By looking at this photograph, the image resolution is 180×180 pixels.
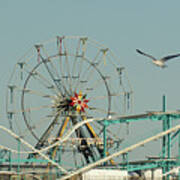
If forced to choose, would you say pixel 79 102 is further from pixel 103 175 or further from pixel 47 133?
pixel 103 175

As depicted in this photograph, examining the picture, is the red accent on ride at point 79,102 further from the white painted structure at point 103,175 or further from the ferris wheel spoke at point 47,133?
the white painted structure at point 103,175

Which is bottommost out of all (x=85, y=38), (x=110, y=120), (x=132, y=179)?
(x=132, y=179)

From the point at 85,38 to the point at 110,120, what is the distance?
10.6 m

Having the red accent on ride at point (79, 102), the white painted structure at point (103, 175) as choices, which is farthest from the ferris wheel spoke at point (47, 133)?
the white painted structure at point (103, 175)

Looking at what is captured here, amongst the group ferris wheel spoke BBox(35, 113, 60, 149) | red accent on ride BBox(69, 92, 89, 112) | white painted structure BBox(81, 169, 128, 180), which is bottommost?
white painted structure BBox(81, 169, 128, 180)

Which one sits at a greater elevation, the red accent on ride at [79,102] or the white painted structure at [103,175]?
the red accent on ride at [79,102]

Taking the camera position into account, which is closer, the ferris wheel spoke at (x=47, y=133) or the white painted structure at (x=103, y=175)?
the white painted structure at (x=103, y=175)

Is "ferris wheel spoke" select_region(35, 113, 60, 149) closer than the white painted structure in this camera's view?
No

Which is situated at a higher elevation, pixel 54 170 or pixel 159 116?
pixel 159 116

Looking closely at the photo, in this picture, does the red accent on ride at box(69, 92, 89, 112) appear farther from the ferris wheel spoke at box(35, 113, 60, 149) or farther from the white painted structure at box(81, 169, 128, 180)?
the white painted structure at box(81, 169, 128, 180)

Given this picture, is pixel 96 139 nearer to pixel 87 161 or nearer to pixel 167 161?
pixel 87 161

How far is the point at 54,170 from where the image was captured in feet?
216

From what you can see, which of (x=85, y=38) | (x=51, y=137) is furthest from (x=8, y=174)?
(x=85, y=38)

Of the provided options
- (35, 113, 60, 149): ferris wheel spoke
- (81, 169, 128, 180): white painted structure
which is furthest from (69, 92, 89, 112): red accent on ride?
(81, 169, 128, 180): white painted structure
